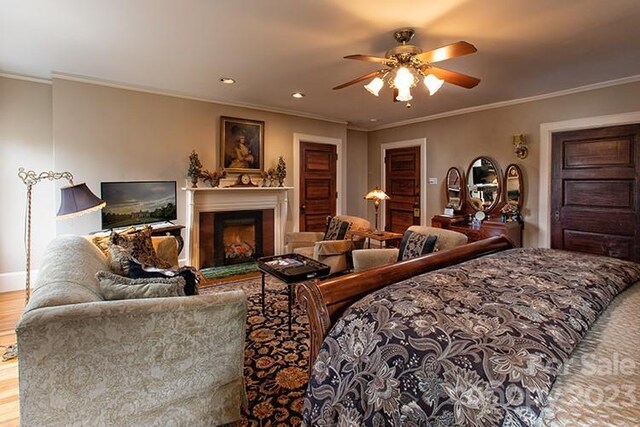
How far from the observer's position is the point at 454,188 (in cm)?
554

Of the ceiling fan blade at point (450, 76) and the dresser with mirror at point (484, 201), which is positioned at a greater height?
the ceiling fan blade at point (450, 76)

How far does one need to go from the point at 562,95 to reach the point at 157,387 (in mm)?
5270

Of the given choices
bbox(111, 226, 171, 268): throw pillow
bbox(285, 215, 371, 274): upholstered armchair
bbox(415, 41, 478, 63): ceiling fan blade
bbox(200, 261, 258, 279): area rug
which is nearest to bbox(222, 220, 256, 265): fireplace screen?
bbox(200, 261, 258, 279): area rug

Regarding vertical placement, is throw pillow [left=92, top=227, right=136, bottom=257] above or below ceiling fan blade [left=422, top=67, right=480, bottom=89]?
below

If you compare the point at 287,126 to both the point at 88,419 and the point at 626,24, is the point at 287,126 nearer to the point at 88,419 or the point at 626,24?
the point at 626,24

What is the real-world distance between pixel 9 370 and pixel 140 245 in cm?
119

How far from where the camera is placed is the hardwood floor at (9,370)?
1.92 meters

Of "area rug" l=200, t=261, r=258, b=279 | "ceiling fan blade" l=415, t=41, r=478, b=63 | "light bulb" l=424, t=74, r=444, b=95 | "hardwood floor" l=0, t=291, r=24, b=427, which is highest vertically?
"ceiling fan blade" l=415, t=41, r=478, b=63

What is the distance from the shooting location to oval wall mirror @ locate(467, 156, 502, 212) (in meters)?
5.03

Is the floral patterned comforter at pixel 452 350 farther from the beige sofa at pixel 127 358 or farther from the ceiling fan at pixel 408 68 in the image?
the ceiling fan at pixel 408 68

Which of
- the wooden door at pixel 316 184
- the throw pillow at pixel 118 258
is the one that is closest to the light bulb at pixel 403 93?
the throw pillow at pixel 118 258

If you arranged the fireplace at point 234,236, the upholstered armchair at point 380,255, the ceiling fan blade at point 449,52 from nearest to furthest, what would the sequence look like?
the ceiling fan blade at point 449,52, the upholstered armchair at point 380,255, the fireplace at point 234,236

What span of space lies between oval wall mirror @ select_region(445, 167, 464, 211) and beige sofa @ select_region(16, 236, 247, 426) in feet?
15.0

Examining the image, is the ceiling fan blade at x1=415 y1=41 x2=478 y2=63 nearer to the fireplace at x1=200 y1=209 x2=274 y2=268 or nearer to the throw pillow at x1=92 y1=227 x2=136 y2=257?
the throw pillow at x1=92 y1=227 x2=136 y2=257
